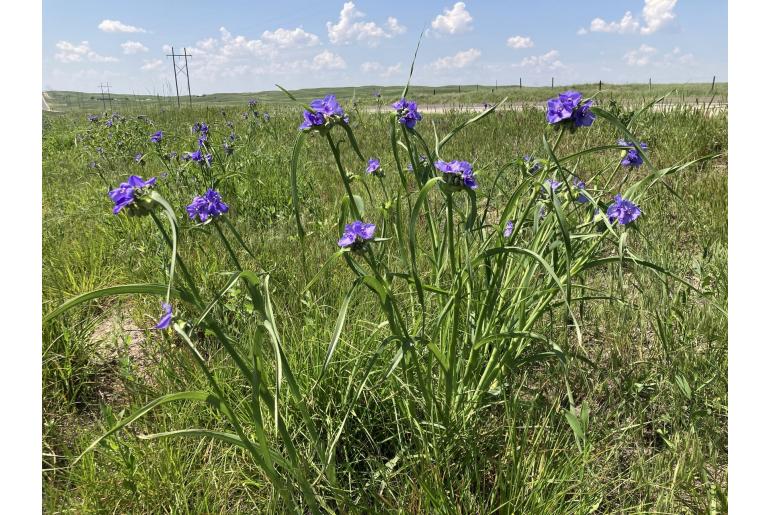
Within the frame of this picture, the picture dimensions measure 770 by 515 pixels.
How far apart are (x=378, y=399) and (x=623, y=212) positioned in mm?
821

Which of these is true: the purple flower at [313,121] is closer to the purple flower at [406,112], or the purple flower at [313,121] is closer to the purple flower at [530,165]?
the purple flower at [406,112]

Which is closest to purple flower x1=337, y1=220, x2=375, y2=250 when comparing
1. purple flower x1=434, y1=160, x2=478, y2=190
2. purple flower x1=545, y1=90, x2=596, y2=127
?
purple flower x1=434, y1=160, x2=478, y2=190

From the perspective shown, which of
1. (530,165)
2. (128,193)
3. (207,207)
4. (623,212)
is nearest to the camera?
(128,193)

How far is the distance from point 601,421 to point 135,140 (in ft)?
14.6

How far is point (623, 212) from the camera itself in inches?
48.4

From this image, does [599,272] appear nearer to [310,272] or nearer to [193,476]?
[310,272]

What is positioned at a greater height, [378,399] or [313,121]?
[313,121]

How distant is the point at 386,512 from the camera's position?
1071 mm

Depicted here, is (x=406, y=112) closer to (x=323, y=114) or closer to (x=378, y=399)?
(x=323, y=114)

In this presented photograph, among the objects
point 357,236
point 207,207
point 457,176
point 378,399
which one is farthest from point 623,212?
point 207,207

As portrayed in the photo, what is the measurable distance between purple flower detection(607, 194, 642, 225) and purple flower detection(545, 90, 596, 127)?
288mm

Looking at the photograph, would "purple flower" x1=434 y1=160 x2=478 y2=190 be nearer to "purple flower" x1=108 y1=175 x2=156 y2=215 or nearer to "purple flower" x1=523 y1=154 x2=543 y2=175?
"purple flower" x1=523 y1=154 x2=543 y2=175

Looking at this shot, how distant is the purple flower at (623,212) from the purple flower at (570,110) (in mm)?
288

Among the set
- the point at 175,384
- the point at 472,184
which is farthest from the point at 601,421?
the point at 175,384
